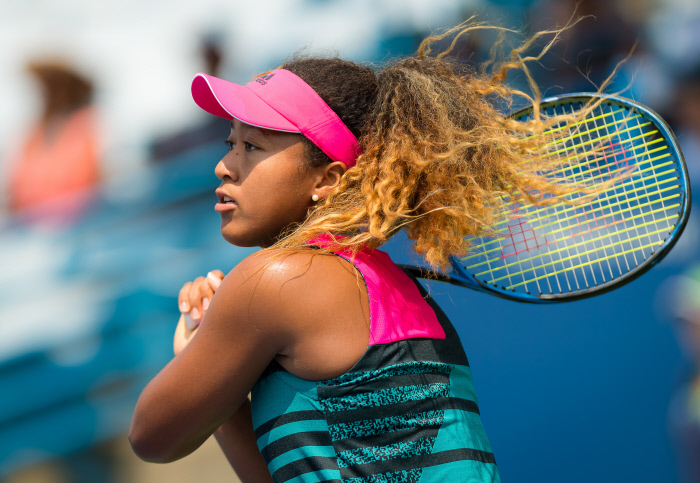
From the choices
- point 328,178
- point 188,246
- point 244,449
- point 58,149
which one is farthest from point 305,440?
point 58,149

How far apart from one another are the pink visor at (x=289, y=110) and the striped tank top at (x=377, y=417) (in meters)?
0.23

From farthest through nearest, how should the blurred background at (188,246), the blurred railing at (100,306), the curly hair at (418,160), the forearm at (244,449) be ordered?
the blurred railing at (100,306), the blurred background at (188,246), the forearm at (244,449), the curly hair at (418,160)

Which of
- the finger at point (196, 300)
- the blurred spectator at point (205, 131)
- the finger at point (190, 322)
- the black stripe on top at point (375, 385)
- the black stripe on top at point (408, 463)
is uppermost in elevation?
the blurred spectator at point (205, 131)

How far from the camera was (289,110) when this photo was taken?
1.08 m

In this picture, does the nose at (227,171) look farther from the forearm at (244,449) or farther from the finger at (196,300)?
the forearm at (244,449)

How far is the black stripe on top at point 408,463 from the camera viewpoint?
931mm

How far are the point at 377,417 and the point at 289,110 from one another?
0.52 meters


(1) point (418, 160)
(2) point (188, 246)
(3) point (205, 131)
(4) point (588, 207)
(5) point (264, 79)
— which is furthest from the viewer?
(3) point (205, 131)

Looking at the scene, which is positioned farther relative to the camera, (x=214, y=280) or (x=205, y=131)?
(x=205, y=131)

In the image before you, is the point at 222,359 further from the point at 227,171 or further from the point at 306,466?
the point at 227,171

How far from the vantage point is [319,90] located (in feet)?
3.72

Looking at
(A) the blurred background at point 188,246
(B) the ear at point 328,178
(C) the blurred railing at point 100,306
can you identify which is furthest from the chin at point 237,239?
(C) the blurred railing at point 100,306

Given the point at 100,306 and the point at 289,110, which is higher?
the point at 100,306

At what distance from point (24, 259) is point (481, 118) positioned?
2.05m
